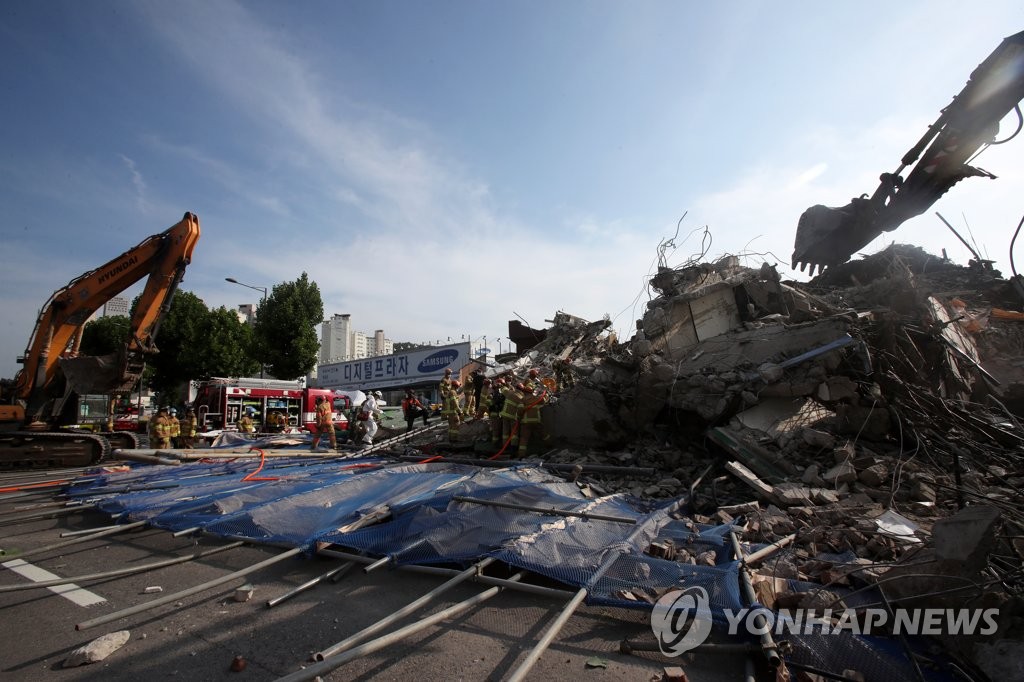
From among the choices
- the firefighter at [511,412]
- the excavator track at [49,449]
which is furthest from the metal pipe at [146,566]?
the excavator track at [49,449]

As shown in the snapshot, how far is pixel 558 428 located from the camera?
10289mm

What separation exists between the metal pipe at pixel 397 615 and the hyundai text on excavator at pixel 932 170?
7.23 m

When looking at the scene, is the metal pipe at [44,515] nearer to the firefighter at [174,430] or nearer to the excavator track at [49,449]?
the excavator track at [49,449]

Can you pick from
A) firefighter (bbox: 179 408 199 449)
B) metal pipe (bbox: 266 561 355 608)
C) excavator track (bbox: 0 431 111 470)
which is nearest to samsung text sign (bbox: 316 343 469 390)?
firefighter (bbox: 179 408 199 449)

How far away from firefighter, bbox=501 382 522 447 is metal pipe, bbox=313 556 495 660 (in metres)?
6.25

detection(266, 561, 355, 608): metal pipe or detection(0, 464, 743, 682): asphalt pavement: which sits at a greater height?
detection(266, 561, 355, 608): metal pipe

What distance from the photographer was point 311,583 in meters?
3.76

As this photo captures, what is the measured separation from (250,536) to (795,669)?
462 cm

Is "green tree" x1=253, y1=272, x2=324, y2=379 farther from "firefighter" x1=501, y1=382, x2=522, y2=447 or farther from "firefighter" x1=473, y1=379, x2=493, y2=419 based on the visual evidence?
"firefighter" x1=501, y1=382, x2=522, y2=447

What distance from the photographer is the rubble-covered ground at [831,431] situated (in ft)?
10.2

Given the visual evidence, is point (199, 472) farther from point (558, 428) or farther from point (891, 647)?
point (891, 647)

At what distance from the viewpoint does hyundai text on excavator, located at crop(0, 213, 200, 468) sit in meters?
11.0

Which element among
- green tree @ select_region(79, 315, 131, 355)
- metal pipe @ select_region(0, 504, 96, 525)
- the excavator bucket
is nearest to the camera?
metal pipe @ select_region(0, 504, 96, 525)

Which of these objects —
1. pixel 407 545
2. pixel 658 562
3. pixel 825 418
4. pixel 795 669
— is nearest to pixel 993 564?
pixel 795 669
